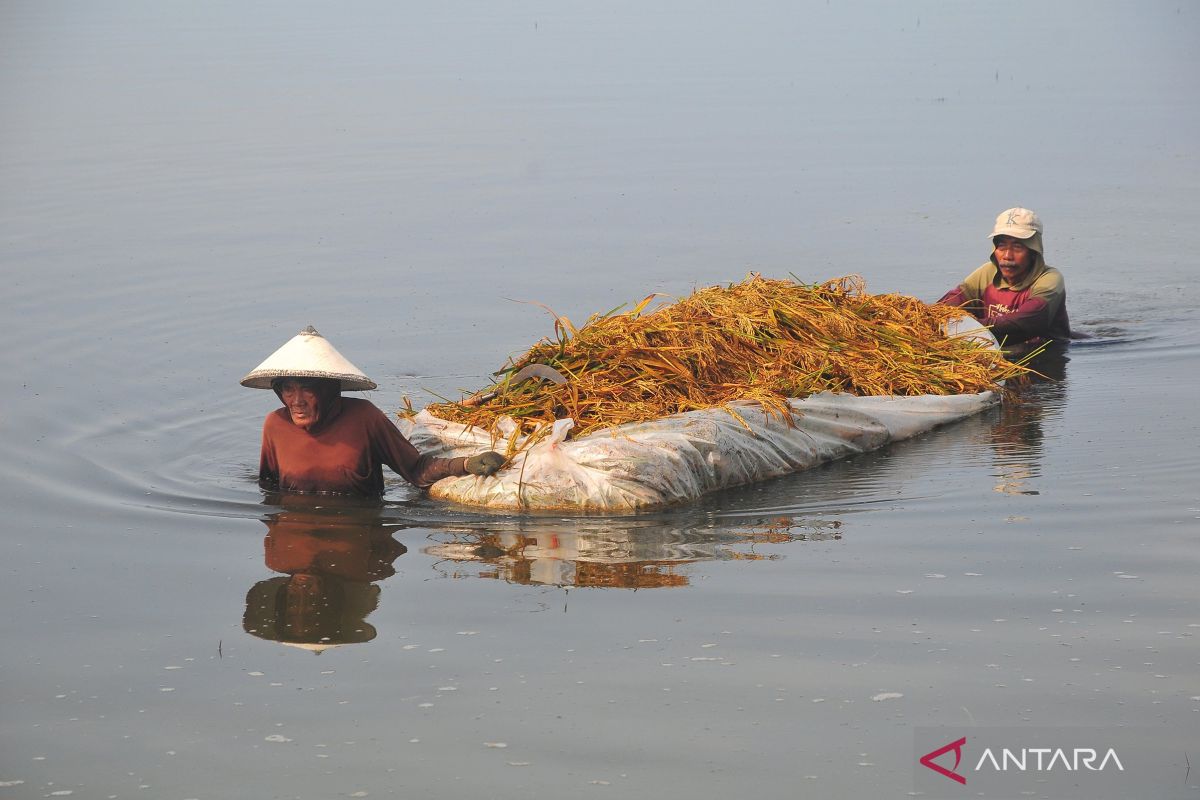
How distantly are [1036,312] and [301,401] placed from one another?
522cm

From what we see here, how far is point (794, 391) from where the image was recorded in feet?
24.2

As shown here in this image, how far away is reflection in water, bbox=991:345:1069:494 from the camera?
286 inches

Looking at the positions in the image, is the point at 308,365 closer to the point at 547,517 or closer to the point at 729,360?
the point at 547,517

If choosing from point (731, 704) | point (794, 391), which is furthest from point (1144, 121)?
point (731, 704)

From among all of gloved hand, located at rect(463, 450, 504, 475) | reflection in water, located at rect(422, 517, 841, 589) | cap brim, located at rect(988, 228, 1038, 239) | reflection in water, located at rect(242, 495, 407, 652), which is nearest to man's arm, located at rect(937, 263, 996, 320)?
cap brim, located at rect(988, 228, 1038, 239)

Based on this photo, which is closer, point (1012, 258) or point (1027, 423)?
point (1027, 423)

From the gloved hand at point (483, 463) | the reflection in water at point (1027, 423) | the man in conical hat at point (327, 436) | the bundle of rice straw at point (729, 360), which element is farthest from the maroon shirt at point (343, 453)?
the reflection in water at point (1027, 423)

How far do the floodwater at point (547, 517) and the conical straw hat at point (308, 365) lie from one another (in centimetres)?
73

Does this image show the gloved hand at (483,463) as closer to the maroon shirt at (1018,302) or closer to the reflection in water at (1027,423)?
the reflection in water at (1027,423)

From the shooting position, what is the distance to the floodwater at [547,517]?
462 centimetres

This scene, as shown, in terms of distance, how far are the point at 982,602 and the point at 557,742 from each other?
6.19ft

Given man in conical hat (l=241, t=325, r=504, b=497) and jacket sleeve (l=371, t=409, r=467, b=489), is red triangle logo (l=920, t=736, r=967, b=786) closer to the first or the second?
man in conical hat (l=241, t=325, r=504, b=497)

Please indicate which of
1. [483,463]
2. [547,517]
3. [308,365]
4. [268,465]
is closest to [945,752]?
[547,517]

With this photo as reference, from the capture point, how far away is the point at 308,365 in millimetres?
6402
